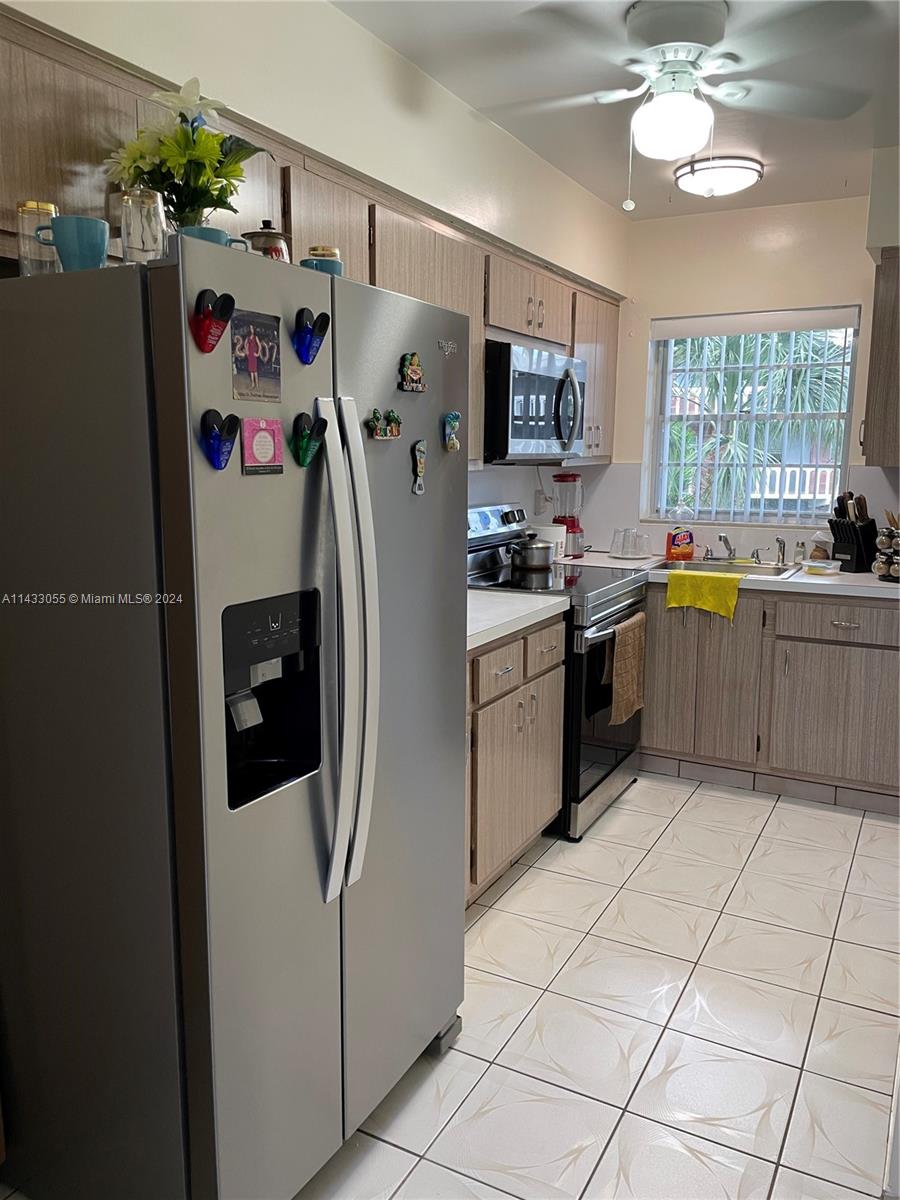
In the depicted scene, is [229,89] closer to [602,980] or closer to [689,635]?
[602,980]

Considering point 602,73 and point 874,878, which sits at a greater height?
point 602,73

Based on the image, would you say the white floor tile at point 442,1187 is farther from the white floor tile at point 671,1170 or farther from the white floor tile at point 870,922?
the white floor tile at point 870,922

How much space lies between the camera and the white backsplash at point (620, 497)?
3.94m

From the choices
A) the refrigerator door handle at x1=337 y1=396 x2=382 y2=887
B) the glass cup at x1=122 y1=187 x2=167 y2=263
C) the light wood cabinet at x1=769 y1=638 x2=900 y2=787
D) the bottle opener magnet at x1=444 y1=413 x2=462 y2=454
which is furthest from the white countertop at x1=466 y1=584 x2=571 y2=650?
the glass cup at x1=122 y1=187 x2=167 y2=263

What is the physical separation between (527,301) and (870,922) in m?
2.44

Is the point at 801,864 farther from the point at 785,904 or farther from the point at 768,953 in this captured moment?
the point at 768,953

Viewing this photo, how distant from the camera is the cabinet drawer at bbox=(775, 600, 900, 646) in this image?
3.41 metres

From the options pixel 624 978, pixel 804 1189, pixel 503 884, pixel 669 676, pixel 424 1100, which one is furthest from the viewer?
pixel 669 676

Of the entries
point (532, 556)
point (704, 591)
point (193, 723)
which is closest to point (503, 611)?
point (532, 556)

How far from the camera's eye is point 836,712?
3.56m

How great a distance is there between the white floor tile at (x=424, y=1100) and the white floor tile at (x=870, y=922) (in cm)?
126

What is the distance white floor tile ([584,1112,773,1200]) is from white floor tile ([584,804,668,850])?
1.40 metres

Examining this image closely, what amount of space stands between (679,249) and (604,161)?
0.95m

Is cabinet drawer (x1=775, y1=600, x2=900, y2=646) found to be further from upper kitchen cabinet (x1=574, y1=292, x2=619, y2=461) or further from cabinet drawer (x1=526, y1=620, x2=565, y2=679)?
upper kitchen cabinet (x1=574, y1=292, x2=619, y2=461)
